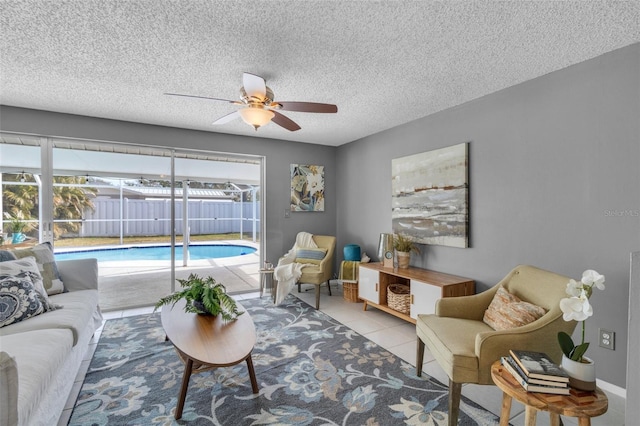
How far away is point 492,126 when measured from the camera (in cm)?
294

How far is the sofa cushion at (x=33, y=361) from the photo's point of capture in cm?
129

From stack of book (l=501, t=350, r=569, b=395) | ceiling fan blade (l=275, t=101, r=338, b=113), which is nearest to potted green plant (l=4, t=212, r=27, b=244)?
ceiling fan blade (l=275, t=101, r=338, b=113)

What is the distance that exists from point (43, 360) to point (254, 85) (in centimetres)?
209

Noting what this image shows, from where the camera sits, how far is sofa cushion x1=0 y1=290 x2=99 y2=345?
6.62ft

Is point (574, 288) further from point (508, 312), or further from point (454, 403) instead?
point (454, 403)

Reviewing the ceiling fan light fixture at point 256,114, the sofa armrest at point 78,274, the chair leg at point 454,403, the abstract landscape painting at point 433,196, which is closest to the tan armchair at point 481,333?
the chair leg at point 454,403

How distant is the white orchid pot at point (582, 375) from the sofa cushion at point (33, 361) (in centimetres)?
239

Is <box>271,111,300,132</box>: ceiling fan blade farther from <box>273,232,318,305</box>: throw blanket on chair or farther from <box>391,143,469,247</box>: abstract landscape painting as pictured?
<box>273,232,318,305</box>: throw blanket on chair

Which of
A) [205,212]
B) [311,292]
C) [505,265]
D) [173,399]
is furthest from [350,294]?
[205,212]

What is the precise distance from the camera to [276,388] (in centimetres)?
216

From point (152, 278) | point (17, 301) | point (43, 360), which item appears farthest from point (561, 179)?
point (152, 278)

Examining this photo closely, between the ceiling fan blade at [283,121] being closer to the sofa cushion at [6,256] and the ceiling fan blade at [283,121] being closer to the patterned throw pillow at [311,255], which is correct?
the patterned throw pillow at [311,255]

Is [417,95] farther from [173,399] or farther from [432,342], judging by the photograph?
[173,399]

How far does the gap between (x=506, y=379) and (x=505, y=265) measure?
5.53ft
